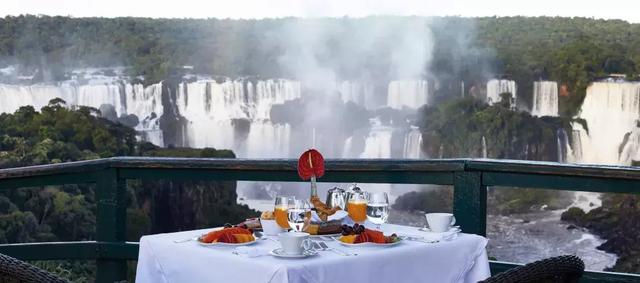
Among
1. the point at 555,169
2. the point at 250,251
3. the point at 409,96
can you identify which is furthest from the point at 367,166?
the point at 409,96

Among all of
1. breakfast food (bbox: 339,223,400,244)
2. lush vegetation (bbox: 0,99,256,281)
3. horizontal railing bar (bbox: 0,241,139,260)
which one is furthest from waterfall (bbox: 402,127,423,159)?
breakfast food (bbox: 339,223,400,244)

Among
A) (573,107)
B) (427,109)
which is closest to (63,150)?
(427,109)

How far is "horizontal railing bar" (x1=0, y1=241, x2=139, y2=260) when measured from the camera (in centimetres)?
334

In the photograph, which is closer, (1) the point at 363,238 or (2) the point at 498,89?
(1) the point at 363,238

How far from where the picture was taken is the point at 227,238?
2.33 m

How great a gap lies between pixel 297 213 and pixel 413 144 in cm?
1999

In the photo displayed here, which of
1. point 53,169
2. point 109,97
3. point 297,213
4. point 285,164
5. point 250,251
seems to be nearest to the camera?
point 250,251

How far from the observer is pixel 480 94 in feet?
75.8

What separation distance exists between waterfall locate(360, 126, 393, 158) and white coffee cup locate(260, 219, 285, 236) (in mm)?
19559

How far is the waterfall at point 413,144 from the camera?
71.9ft

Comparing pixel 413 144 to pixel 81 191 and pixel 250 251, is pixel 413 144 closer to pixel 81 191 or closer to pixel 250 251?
pixel 81 191

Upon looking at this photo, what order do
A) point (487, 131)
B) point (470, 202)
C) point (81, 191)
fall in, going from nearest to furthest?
point (470, 202) < point (81, 191) < point (487, 131)

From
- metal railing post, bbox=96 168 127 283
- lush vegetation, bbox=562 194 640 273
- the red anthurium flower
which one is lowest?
lush vegetation, bbox=562 194 640 273

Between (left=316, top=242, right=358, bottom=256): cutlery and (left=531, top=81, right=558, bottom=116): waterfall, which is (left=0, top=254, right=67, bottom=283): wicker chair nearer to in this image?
(left=316, top=242, right=358, bottom=256): cutlery
